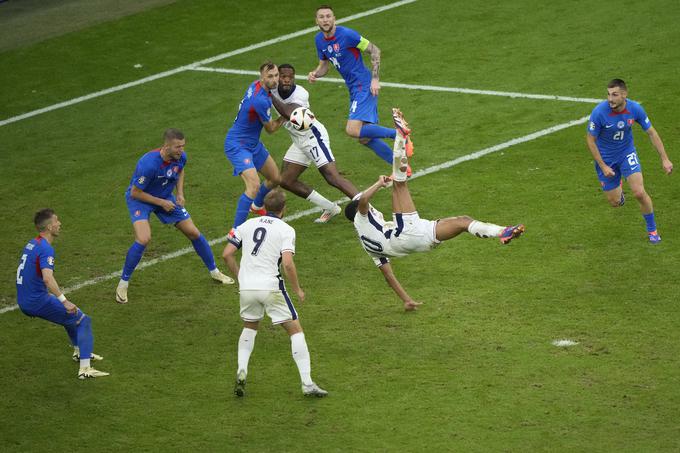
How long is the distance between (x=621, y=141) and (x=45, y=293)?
7378 mm

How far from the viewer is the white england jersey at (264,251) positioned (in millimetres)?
11164

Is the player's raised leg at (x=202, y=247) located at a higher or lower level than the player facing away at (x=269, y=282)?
lower

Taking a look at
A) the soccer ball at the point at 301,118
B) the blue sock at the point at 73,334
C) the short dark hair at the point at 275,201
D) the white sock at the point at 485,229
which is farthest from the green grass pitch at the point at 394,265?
the short dark hair at the point at 275,201

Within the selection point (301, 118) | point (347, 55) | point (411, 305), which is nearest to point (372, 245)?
point (411, 305)

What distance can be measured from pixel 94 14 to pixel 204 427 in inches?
694

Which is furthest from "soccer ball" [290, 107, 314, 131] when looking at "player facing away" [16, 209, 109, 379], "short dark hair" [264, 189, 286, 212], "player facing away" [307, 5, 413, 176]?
"player facing away" [16, 209, 109, 379]

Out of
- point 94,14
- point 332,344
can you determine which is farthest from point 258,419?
point 94,14

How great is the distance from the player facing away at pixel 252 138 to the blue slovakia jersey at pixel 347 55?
2108 mm

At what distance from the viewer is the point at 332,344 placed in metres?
12.5

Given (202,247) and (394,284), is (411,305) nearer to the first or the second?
(394,284)

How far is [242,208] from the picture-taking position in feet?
49.8

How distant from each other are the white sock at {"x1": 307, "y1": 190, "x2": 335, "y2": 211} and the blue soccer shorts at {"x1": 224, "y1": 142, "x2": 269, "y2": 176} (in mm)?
842

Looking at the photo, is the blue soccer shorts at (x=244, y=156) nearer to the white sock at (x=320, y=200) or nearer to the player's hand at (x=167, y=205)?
the white sock at (x=320, y=200)

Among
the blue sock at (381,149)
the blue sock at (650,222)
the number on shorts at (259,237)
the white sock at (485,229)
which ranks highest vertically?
the number on shorts at (259,237)
